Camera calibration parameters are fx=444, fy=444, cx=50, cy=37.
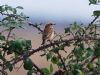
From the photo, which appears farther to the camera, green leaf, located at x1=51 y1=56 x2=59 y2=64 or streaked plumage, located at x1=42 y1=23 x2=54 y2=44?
streaked plumage, located at x1=42 y1=23 x2=54 y2=44

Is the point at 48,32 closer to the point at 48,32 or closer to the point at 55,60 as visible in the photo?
the point at 48,32

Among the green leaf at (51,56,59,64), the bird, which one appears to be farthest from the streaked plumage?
the green leaf at (51,56,59,64)

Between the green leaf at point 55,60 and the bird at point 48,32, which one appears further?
the bird at point 48,32

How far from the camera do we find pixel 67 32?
9.99 feet

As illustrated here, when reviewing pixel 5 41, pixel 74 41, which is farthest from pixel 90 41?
pixel 5 41

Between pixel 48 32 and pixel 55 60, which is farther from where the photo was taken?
pixel 48 32

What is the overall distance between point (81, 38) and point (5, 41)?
533mm

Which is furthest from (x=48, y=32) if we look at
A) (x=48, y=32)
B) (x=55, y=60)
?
(x=55, y=60)

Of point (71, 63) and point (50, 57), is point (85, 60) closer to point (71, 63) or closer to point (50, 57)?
point (71, 63)

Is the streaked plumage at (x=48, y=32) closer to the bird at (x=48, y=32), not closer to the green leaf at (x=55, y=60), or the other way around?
the bird at (x=48, y=32)

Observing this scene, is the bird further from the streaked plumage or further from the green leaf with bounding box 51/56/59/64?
the green leaf with bounding box 51/56/59/64

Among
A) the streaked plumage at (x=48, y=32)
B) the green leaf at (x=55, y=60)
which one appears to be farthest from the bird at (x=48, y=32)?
the green leaf at (x=55, y=60)

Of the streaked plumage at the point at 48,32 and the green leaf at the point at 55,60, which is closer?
the green leaf at the point at 55,60

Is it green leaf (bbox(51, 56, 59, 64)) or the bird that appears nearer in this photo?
green leaf (bbox(51, 56, 59, 64))
